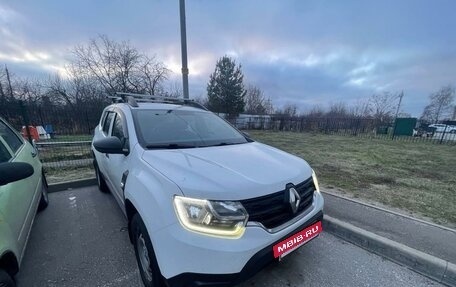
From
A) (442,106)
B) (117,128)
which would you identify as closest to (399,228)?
(117,128)

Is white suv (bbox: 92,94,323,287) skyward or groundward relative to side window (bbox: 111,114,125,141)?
groundward

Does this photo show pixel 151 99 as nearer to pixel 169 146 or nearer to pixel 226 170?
pixel 169 146

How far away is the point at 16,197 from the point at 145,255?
138 cm

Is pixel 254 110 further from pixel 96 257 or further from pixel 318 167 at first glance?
pixel 96 257

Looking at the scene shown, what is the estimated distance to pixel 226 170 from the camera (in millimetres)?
1886

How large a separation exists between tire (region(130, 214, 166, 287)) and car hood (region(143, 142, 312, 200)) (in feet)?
1.80

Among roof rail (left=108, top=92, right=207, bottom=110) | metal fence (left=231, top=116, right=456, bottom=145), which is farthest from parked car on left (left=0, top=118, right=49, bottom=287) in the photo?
metal fence (left=231, top=116, right=456, bottom=145)

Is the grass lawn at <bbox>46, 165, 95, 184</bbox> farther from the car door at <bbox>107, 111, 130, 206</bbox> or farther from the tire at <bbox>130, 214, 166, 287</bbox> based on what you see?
the tire at <bbox>130, 214, 166, 287</bbox>

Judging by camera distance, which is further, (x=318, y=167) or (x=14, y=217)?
(x=318, y=167)

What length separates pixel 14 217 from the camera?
200 centimetres

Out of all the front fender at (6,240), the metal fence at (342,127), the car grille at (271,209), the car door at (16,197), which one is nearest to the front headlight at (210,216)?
the car grille at (271,209)

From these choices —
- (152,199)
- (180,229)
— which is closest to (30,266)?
(152,199)

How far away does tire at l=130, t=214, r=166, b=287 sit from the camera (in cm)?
181

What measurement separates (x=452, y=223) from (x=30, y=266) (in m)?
5.68
